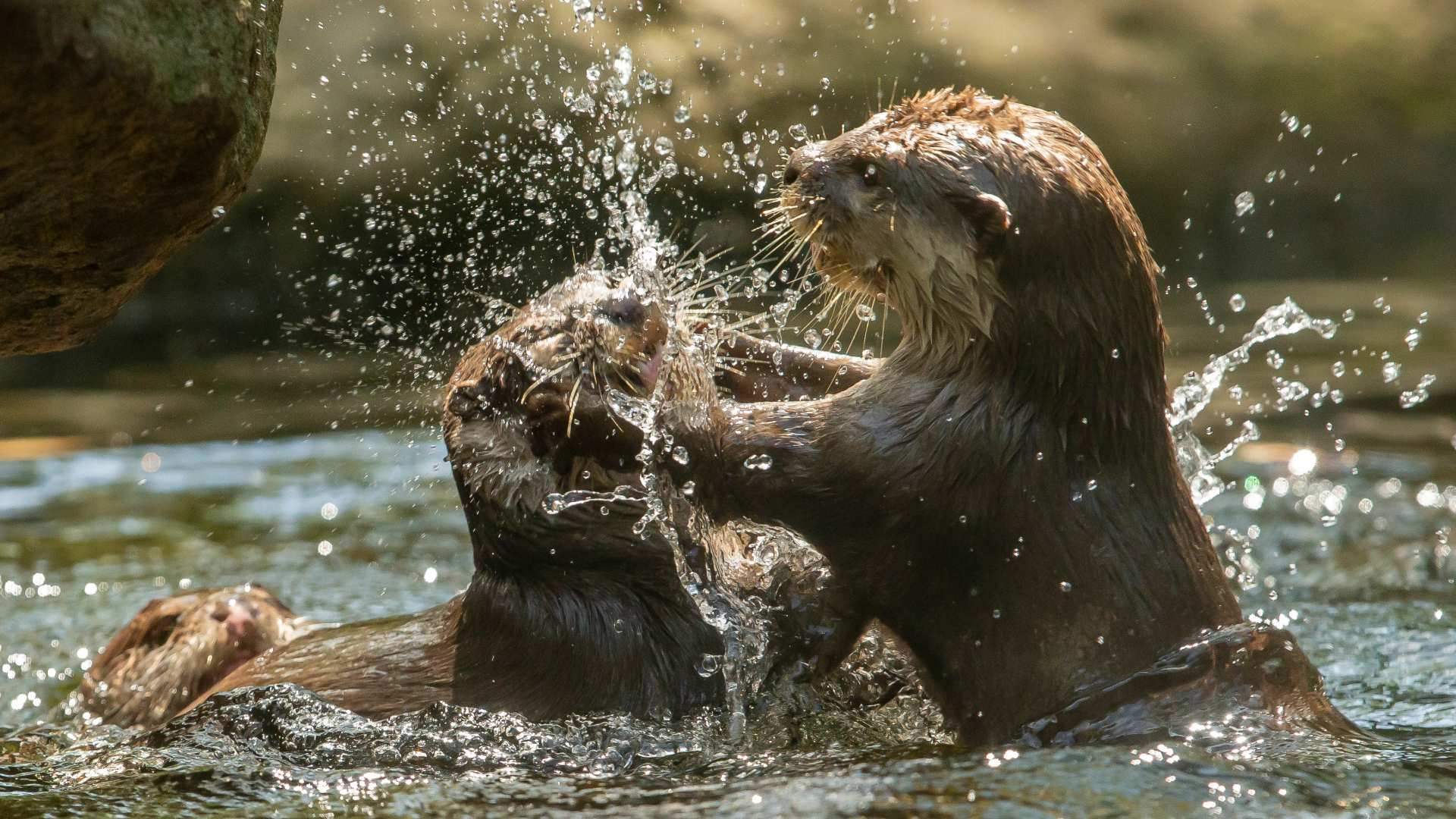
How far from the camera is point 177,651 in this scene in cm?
363

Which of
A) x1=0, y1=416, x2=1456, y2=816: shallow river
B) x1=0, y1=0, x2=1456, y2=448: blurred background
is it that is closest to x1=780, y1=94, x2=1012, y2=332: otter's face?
x1=0, y1=416, x2=1456, y2=816: shallow river

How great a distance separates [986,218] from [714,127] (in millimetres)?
6785

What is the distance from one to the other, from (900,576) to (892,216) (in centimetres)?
66

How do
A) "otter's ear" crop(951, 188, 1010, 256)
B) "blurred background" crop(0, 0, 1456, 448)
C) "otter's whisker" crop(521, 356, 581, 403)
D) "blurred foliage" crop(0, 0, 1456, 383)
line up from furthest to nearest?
"blurred foliage" crop(0, 0, 1456, 383), "blurred background" crop(0, 0, 1456, 448), "otter's whisker" crop(521, 356, 581, 403), "otter's ear" crop(951, 188, 1010, 256)

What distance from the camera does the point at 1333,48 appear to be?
37.2 ft

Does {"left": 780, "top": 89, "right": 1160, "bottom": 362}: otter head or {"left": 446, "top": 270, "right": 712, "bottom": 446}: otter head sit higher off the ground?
{"left": 780, "top": 89, "right": 1160, "bottom": 362}: otter head

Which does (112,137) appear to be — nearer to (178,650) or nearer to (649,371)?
(649,371)

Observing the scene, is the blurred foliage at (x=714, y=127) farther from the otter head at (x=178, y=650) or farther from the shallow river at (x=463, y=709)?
the otter head at (x=178, y=650)

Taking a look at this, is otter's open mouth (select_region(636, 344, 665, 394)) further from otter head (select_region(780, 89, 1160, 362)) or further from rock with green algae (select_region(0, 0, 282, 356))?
rock with green algae (select_region(0, 0, 282, 356))

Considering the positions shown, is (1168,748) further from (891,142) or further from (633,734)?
(891,142)

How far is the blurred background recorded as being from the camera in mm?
8156

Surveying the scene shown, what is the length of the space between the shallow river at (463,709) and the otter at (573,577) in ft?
0.27

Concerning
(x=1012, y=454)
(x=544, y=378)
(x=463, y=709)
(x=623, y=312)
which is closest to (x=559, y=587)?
(x=463, y=709)

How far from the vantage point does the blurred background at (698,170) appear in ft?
26.8
